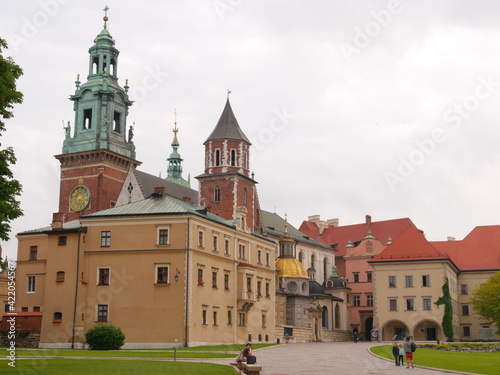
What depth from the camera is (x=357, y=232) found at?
11975 cm

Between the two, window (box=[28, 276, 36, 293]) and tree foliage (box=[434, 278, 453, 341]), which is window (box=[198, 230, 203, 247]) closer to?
window (box=[28, 276, 36, 293])

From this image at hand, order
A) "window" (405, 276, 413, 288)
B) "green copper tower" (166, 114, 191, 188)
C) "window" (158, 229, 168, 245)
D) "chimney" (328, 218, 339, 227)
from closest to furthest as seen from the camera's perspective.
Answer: "window" (158, 229, 168, 245) → "window" (405, 276, 413, 288) → "chimney" (328, 218, 339, 227) → "green copper tower" (166, 114, 191, 188)

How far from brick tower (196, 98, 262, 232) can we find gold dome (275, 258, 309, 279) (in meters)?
6.31

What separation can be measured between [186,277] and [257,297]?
13677mm

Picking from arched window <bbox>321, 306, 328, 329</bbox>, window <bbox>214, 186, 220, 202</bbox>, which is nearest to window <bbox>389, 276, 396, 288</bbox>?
arched window <bbox>321, 306, 328, 329</bbox>

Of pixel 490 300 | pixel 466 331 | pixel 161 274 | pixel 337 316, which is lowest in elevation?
pixel 466 331

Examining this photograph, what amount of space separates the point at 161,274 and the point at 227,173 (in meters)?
30.8

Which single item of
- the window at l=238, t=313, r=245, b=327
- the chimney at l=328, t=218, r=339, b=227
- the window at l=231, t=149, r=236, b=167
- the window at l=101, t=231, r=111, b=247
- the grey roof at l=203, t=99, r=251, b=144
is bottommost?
the window at l=238, t=313, r=245, b=327

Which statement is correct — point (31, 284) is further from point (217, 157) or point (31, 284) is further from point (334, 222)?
point (334, 222)

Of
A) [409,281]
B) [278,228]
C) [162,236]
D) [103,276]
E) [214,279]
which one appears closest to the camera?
[162,236]

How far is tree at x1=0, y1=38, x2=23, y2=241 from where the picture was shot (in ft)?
93.4

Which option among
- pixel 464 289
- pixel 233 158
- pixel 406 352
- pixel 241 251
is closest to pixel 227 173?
pixel 233 158

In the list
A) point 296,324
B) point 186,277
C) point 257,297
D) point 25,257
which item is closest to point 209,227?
point 186,277

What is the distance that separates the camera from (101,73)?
3723 inches
